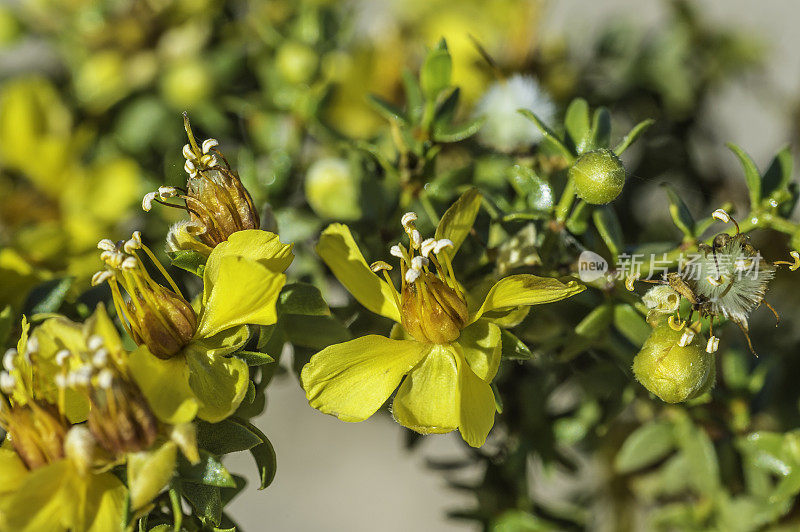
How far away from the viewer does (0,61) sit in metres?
1.81

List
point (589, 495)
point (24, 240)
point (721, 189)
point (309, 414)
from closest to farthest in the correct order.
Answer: point (24, 240) → point (721, 189) → point (589, 495) → point (309, 414)

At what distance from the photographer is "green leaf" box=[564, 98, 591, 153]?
76 centimetres

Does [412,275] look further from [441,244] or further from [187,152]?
[187,152]

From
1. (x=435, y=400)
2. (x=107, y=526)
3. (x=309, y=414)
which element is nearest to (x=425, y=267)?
Result: (x=435, y=400)

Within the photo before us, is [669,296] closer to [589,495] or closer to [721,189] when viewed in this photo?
[721,189]

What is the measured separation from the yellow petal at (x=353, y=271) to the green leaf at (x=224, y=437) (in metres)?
0.16

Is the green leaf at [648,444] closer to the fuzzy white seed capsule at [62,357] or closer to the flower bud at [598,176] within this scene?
the flower bud at [598,176]

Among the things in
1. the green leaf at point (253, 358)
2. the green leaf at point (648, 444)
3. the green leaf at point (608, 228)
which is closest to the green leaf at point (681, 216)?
the green leaf at point (608, 228)

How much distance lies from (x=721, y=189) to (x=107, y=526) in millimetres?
1026

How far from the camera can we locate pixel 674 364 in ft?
2.12

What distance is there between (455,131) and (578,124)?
131 millimetres

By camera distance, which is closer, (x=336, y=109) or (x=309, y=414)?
(x=336, y=109)

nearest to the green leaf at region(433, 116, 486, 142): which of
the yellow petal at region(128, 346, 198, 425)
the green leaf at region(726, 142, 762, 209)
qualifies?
the green leaf at region(726, 142, 762, 209)

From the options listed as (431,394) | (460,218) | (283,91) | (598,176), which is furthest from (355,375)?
(283,91)
